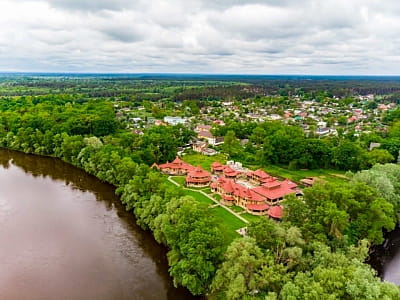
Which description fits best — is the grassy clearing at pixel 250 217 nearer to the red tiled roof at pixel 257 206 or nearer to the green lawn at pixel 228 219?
the red tiled roof at pixel 257 206

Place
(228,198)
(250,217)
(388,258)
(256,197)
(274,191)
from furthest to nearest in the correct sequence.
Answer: (274,191) → (228,198) → (256,197) → (250,217) → (388,258)

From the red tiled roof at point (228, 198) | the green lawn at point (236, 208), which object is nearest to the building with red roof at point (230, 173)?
the red tiled roof at point (228, 198)

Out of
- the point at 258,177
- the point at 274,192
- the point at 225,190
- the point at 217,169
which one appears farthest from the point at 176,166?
the point at 274,192

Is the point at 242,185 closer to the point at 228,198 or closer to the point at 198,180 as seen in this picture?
the point at 228,198

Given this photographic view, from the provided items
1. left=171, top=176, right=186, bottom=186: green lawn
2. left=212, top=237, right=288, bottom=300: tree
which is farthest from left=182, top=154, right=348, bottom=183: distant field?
left=212, top=237, right=288, bottom=300: tree

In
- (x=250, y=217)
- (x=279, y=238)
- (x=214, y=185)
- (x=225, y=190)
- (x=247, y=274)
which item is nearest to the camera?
(x=247, y=274)

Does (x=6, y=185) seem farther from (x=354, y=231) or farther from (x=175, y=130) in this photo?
(x=354, y=231)

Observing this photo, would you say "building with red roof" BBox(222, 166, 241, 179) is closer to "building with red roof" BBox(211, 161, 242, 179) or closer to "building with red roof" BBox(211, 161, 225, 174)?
"building with red roof" BBox(211, 161, 242, 179)
